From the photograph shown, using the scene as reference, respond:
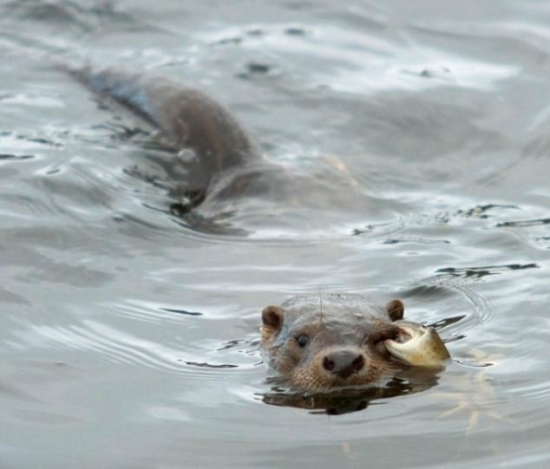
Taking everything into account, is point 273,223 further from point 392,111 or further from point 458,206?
point 392,111

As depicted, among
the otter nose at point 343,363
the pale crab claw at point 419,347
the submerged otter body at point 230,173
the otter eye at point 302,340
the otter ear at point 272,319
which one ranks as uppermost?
the submerged otter body at point 230,173

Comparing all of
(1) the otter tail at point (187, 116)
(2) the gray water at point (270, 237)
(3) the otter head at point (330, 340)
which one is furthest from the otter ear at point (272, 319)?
(1) the otter tail at point (187, 116)

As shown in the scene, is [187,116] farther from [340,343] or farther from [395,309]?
[340,343]

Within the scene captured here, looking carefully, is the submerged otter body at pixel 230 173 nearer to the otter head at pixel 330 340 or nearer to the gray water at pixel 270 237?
the gray water at pixel 270 237

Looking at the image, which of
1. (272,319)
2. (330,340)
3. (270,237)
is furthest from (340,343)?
(270,237)

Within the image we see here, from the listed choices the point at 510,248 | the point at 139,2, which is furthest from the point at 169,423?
the point at 139,2

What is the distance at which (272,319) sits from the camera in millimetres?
5820

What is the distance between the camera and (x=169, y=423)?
5094mm

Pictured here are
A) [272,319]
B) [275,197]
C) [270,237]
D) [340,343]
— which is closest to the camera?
[340,343]

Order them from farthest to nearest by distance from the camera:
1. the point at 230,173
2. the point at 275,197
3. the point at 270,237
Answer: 1. the point at 230,173
2. the point at 275,197
3. the point at 270,237

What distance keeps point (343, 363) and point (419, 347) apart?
40 centimetres

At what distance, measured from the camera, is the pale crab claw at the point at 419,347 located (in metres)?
5.53

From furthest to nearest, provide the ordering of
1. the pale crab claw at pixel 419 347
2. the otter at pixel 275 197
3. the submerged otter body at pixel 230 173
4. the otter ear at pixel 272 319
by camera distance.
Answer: the submerged otter body at pixel 230 173 → the otter ear at pixel 272 319 → the pale crab claw at pixel 419 347 → the otter at pixel 275 197

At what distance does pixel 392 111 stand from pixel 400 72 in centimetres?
87
